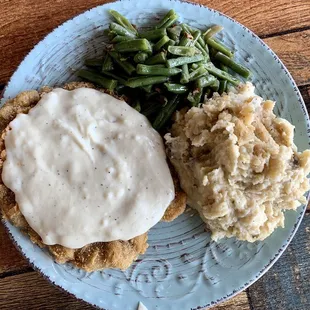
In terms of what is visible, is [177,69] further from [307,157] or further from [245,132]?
[307,157]

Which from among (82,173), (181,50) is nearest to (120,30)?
(181,50)

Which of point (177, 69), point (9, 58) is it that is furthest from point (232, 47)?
point (9, 58)

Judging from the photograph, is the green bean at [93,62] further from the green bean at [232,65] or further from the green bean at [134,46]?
the green bean at [232,65]

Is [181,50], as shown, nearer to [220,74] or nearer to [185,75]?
[185,75]

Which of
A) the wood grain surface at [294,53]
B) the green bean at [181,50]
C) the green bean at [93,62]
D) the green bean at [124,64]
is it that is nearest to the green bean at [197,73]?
the green bean at [181,50]

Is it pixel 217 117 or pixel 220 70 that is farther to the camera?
pixel 220 70

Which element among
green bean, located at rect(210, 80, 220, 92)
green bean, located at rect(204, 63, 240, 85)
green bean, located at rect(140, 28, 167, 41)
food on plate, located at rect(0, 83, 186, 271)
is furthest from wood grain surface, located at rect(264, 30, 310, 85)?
food on plate, located at rect(0, 83, 186, 271)

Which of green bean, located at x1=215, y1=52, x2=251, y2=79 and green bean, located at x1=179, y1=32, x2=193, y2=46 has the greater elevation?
green bean, located at x1=179, y1=32, x2=193, y2=46

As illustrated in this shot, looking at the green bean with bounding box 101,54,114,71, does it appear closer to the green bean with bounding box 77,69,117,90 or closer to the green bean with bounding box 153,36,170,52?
the green bean with bounding box 77,69,117,90
